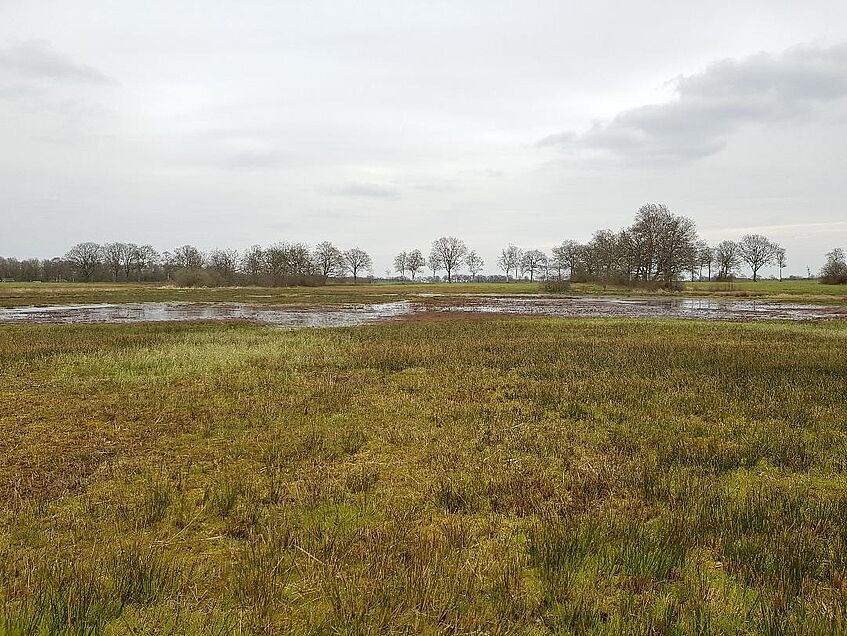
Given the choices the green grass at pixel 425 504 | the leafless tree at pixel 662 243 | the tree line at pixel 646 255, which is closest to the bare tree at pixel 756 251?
the tree line at pixel 646 255

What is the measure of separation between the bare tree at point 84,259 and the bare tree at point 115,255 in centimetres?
375

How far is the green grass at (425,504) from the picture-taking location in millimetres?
3143

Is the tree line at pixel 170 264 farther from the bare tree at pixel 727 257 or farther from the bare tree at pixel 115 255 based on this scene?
the bare tree at pixel 727 257

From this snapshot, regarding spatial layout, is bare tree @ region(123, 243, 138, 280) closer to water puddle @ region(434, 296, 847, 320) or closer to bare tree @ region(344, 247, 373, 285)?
bare tree @ region(344, 247, 373, 285)

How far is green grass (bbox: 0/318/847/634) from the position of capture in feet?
10.3

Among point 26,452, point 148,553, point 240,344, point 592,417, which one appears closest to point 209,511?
point 148,553

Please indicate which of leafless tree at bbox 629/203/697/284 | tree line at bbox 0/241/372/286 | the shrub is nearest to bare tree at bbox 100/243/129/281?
tree line at bbox 0/241/372/286

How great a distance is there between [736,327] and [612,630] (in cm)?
2332

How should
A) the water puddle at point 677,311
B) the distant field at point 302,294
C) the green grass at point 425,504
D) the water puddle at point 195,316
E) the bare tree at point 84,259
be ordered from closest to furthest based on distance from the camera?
the green grass at point 425,504
the water puddle at point 195,316
the water puddle at point 677,311
the distant field at point 302,294
the bare tree at point 84,259

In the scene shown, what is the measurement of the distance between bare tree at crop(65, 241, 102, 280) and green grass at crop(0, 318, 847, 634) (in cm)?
14168

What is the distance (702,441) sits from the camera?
6.54 metres

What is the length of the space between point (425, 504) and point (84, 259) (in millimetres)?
151222

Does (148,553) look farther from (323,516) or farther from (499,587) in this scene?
(499,587)

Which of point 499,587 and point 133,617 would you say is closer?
point 133,617
